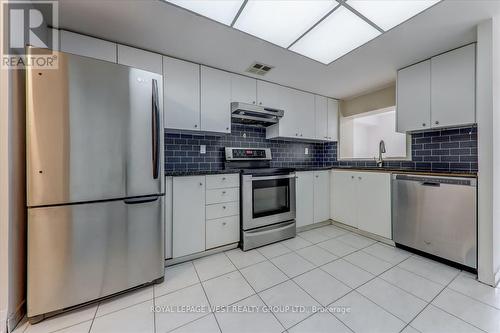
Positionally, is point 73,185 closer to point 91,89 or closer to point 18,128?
point 18,128

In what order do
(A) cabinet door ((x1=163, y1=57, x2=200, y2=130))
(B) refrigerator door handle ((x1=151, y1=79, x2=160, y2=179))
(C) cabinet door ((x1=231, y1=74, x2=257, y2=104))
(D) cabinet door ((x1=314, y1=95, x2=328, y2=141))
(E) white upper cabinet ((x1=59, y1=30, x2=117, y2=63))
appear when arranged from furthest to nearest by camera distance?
(D) cabinet door ((x1=314, y1=95, x2=328, y2=141)), (C) cabinet door ((x1=231, y1=74, x2=257, y2=104)), (A) cabinet door ((x1=163, y1=57, x2=200, y2=130)), (E) white upper cabinet ((x1=59, y1=30, x2=117, y2=63)), (B) refrigerator door handle ((x1=151, y1=79, x2=160, y2=179))

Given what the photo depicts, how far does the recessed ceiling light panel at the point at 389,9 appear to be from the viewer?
142 cm

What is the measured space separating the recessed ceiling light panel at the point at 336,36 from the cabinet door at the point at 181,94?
115 cm

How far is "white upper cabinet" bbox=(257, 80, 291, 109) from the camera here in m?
2.75

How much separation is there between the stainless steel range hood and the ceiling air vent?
0.42m

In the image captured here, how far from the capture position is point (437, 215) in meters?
1.99

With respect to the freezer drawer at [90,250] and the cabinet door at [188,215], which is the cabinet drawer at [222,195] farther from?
the freezer drawer at [90,250]

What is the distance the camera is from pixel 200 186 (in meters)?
2.10

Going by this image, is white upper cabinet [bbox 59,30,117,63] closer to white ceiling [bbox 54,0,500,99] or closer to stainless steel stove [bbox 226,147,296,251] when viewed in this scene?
white ceiling [bbox 54,0,500,99]

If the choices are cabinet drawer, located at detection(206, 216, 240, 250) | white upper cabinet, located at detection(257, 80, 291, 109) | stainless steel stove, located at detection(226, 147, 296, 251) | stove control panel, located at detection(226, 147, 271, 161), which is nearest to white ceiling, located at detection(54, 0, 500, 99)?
white upper cabinet, located at detection(257, 80, 291, 109)

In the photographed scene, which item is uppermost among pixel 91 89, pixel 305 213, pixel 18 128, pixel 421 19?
pixel 421 19

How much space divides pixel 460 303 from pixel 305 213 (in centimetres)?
167

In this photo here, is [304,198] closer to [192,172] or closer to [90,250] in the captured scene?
[192,172]

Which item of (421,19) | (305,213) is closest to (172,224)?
(305,213)
